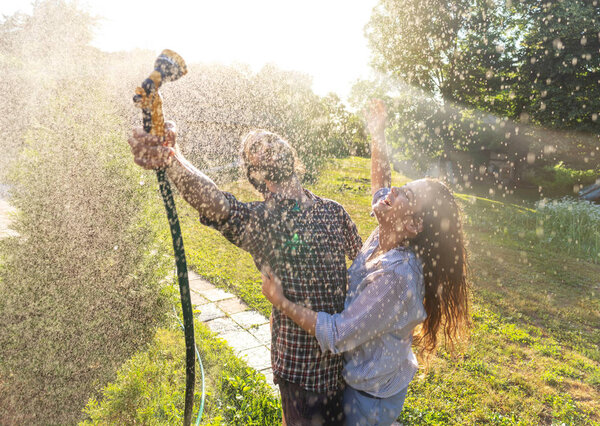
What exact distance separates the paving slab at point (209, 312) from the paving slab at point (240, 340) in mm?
555

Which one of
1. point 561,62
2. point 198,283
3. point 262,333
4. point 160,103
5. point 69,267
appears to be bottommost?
point 198,283

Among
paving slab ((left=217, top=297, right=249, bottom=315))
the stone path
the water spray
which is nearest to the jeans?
the water spray

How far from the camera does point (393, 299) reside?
1563 mm

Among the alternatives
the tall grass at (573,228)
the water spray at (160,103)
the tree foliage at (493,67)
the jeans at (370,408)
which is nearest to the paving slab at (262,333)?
the jeans at (370,408)

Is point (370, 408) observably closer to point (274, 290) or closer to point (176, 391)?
point (274, 290)

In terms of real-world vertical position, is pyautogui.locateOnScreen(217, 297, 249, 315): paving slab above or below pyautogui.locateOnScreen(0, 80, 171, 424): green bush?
below

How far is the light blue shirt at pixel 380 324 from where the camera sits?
1563mm

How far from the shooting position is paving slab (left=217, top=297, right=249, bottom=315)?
5597 mm

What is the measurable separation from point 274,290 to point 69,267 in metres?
2.79

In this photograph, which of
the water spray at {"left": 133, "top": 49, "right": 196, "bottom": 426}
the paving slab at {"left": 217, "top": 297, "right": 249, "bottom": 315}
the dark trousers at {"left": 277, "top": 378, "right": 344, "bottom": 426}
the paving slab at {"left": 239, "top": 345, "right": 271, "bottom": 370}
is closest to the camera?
the water spray at {"left": 133, "top": 49, "right": 196, "bottom": 426}

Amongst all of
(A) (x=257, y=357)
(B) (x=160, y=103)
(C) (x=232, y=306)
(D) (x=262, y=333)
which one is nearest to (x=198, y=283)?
(C) (x=232, y=306)

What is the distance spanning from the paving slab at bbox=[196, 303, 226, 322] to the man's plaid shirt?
3.62m

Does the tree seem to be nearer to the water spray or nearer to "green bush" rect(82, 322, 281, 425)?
"green bush" rect(82, 322, 281, 425)

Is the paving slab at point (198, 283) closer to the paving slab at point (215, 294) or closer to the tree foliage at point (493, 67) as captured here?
the paving slab at point (215, 294)
